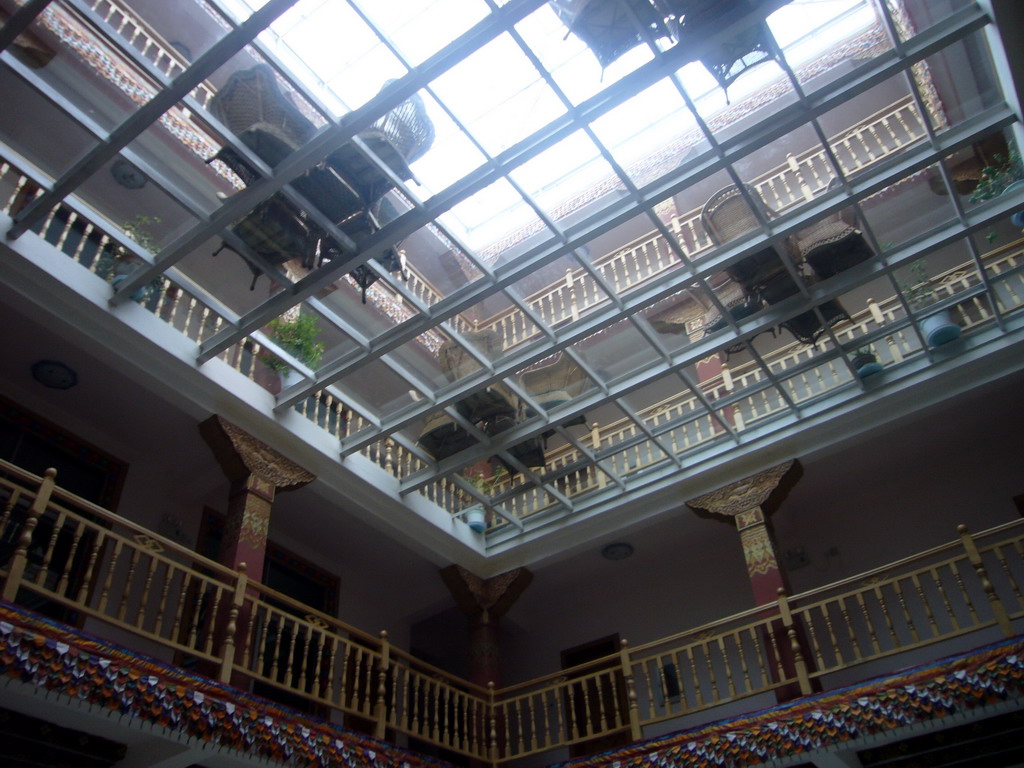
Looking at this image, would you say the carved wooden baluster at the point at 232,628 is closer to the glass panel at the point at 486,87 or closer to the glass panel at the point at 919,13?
the glass panel at the point at 486,87

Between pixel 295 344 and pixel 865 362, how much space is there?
4.71 meters

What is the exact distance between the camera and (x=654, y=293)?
6.29m

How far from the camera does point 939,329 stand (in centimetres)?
692

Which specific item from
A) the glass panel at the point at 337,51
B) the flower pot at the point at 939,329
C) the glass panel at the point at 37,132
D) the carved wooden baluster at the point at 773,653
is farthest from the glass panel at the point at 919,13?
the glass panel at the point at 37,132

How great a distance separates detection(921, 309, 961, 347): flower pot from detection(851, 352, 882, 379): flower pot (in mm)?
435

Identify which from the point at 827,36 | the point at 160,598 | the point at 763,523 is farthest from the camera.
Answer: the point at 827,36

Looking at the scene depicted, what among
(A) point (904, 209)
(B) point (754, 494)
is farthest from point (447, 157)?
(B) point (754, 494)

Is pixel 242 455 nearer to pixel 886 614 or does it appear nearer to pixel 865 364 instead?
pixel 886 614

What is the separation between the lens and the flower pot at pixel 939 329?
692 cm

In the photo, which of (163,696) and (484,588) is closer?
(163,696)

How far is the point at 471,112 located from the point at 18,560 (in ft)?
11.7

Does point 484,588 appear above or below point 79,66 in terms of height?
below

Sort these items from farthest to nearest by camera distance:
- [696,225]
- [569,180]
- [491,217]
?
[569,180] < [491,217] < [696,225]

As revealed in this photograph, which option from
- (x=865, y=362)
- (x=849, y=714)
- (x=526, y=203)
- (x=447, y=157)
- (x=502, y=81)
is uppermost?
(x=447, y=157)
